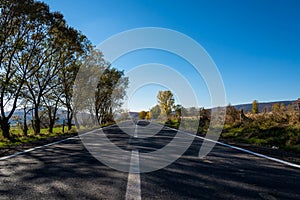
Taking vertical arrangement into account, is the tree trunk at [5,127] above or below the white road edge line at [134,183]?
above

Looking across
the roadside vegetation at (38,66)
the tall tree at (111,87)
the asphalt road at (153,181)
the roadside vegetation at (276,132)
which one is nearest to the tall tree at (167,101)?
the tall tree at (111,87)

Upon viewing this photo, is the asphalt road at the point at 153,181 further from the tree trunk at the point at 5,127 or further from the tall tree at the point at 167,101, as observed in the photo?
the tall tree at the point at 167,101

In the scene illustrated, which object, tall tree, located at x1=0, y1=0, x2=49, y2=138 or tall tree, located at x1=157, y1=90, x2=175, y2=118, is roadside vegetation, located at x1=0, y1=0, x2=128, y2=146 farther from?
tall tree, located at x1=157, y1=90, x2=175, y2=118

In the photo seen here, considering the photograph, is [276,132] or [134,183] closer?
[134,183]

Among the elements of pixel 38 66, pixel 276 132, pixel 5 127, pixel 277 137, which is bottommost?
pixel 277 137

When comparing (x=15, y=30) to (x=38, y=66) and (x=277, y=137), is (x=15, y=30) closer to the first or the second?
(x=38, y=66)

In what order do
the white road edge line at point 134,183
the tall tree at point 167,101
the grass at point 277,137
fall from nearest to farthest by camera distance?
1. the white road edge line at point 134,183
2. the grass at point 277,137
3. the tall tree at point 167,101

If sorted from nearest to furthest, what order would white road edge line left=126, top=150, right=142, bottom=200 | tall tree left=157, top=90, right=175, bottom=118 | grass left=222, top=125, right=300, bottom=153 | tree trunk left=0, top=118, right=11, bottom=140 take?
white road edge line left=126, top=150, right=142, bottom=200, grass left=222, top=125, right=300, bottom=153, tree trunk left=0, top=118, right=11, bottom=140, tall tree left=157, top=90, right=175, bottom=118

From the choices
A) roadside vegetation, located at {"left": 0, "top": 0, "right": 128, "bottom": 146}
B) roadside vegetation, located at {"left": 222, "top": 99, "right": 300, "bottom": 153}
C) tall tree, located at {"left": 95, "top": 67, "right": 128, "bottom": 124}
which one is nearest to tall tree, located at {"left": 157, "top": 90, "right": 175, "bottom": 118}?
tall tree, located at {"left": 95, "top": 67, "right": 128, "bottom": 124}

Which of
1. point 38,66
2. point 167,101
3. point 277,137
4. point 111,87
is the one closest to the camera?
point 277,137

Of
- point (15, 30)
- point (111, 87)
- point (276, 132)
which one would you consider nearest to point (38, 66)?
point (15, 30)

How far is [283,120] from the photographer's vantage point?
1205cm

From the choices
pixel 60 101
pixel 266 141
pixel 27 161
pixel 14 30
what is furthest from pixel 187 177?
pixel 60 101

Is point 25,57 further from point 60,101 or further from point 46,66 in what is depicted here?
point 60,101
